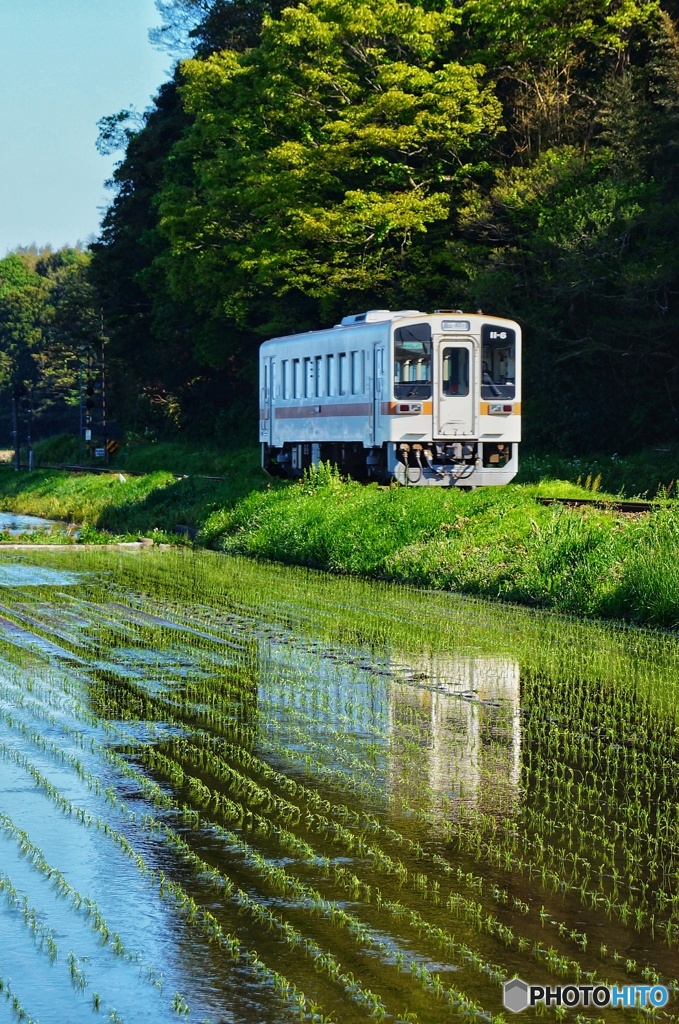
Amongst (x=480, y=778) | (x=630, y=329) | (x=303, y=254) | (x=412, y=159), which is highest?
(x=412, y=159)

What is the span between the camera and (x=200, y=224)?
2087 inches

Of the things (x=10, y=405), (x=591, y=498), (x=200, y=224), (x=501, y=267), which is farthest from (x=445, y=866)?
(x=10, y=405)

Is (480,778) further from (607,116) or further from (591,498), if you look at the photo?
(607,116)

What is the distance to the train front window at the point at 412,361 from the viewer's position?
97.3ft

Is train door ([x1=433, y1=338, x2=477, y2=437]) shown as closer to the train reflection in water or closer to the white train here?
the white train

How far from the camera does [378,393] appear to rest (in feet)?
99.4

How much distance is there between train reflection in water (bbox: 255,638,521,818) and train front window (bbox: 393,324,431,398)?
1630cm

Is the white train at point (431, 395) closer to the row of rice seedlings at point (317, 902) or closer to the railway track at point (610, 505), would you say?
the railway track at point (610, 505)

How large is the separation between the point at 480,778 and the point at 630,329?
2879cm

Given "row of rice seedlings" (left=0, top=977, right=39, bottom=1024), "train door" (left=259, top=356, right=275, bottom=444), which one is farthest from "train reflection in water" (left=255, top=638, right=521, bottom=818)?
"train door" (left=259, top=356, right=275, bottom=444)

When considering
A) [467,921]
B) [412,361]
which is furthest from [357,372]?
[467,921]

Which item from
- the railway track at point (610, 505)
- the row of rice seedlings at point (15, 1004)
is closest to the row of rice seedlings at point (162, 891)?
the row of rice seedlings at point (15, 1004)

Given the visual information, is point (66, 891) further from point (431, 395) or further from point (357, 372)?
point (357, 372)

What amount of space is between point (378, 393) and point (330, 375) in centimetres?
335
